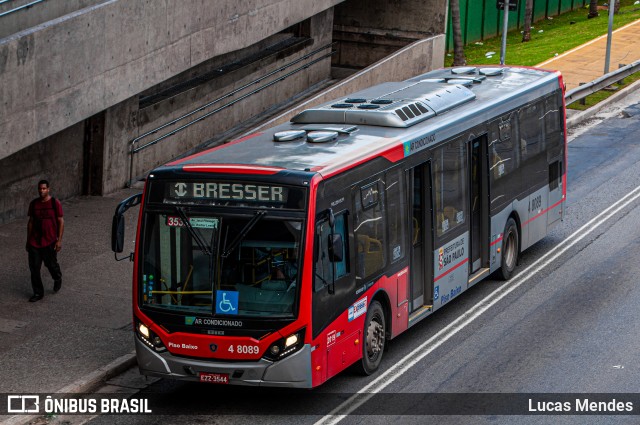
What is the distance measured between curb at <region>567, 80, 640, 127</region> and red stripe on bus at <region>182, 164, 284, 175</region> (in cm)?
1842

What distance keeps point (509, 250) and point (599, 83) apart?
14.7m

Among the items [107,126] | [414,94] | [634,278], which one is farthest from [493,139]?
[107,126]

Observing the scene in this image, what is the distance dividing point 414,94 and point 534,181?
3505 mm

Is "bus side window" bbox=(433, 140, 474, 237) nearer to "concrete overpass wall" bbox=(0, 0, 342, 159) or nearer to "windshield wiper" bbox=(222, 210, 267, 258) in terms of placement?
"windshield wiper" bbox=(222, 210, 267, 258)

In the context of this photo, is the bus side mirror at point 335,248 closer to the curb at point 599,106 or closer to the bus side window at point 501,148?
the bus side window at point 501,148

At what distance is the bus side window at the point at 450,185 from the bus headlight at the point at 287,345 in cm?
385

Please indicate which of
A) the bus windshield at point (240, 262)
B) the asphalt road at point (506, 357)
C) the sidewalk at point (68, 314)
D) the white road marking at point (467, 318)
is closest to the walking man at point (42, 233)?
the sidewalk at point (68, 314)

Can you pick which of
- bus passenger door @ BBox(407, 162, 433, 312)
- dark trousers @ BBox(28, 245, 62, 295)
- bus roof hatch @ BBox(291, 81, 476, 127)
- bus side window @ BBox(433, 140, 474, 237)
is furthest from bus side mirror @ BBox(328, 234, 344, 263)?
dark trousers @ BBox(28, 245, 62, 295)

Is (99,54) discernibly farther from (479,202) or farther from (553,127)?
(553,127)

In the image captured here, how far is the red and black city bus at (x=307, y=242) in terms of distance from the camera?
43.0ft

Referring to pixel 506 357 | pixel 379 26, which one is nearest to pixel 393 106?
pixel 506 357

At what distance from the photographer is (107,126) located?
2350 cm

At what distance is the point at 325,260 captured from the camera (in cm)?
1343

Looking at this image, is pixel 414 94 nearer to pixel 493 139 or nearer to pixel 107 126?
pixel 493 139
